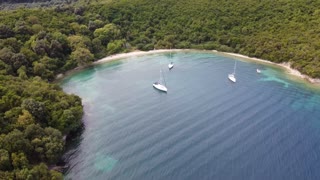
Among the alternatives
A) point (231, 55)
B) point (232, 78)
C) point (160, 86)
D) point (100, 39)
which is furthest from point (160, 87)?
point (100, 39)

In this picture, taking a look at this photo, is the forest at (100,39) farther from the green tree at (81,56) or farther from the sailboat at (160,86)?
the sailboat at (160,86)

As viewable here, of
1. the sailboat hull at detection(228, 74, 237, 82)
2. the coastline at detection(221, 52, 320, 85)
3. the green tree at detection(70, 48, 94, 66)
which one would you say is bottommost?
the coastline at detection(221, 52, 320, 85)

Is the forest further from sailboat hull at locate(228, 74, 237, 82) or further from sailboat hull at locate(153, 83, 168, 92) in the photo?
sailboat hull at locate(153, 83, 168, 92)

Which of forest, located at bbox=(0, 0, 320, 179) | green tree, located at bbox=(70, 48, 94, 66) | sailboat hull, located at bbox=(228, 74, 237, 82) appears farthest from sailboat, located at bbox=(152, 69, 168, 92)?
green tree, located at bbox=(70, 48, 94, 66)

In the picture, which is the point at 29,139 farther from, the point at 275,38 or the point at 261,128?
the point at 275,38

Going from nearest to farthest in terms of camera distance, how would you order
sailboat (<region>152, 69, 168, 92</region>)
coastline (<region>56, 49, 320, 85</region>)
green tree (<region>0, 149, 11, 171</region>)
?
green tree (<region>0, 149, 11, 171</region>) → sailboat (<region>152, 69, 168, 92</region>) → coastline (<region>56, 49, 320, 85</region>)

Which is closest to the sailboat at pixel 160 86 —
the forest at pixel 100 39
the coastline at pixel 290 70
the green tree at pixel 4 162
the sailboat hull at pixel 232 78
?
the sailboat hull at pixel 232 78

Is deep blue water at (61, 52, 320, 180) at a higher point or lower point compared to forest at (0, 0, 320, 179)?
lower

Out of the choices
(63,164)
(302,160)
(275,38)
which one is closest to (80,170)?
(63,164)
